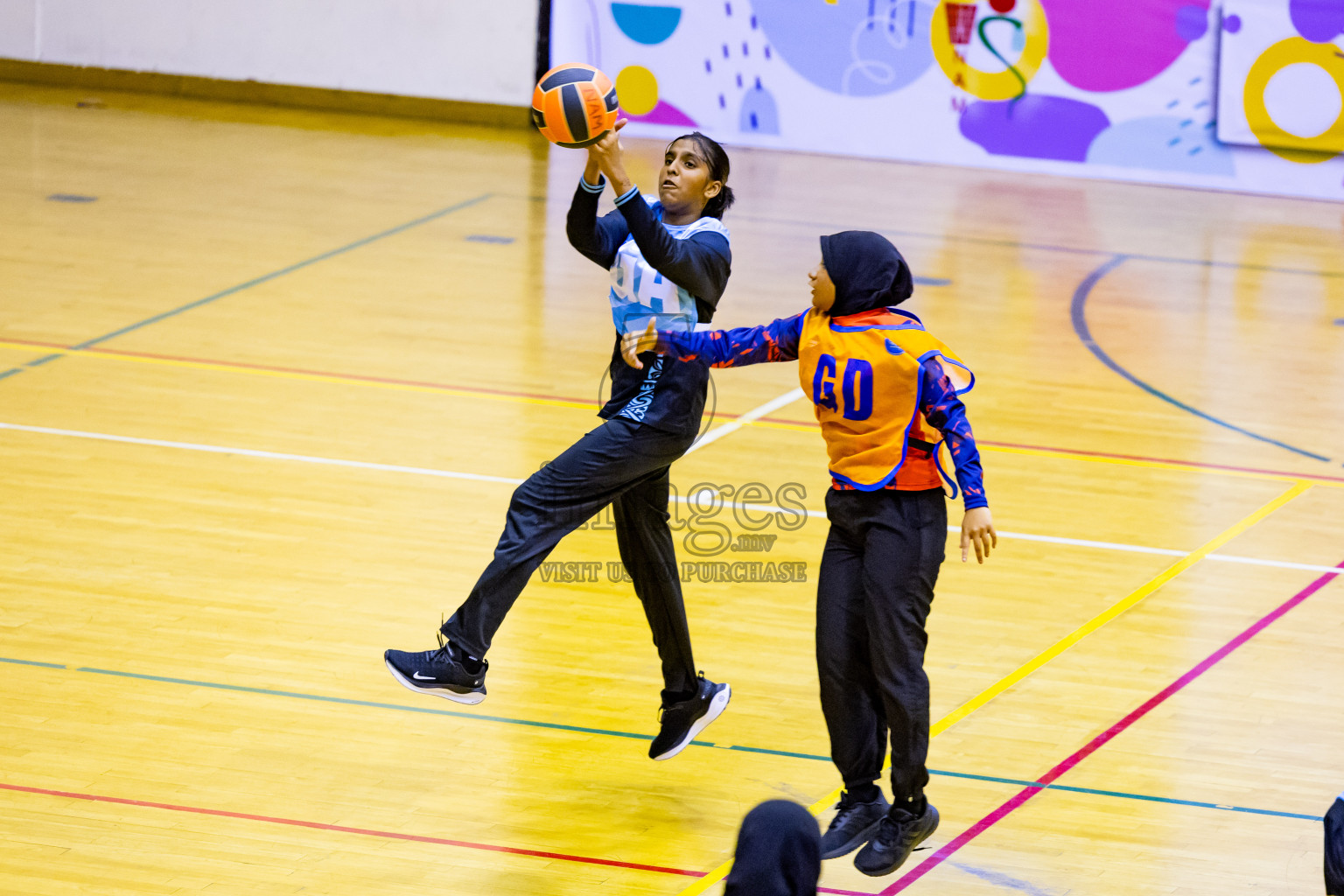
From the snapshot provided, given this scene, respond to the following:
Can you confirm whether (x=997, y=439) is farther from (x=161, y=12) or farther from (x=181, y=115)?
(x=161, y=12)

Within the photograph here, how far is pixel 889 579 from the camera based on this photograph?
14.3 feet

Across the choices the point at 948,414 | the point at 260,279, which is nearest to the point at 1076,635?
the point at 948,414

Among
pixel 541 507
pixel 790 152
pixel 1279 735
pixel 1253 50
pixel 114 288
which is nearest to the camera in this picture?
pixel 541 507

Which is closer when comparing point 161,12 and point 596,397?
point 596,397

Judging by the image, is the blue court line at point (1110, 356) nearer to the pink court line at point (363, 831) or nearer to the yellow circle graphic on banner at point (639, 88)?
the pink court line at point (363, 831)

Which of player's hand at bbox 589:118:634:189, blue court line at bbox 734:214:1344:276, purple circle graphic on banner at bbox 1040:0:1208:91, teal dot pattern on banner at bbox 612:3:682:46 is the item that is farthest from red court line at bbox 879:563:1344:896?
teal dot pattern on banner at bbox 612:3:682:46

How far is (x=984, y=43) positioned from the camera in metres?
16.9

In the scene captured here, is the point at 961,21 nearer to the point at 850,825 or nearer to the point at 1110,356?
the point at 1110,356

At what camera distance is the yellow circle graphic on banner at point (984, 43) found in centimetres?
1678

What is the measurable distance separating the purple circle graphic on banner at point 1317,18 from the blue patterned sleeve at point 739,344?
13696mm

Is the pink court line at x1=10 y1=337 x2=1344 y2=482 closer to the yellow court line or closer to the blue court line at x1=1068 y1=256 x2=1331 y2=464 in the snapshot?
the yellow court line

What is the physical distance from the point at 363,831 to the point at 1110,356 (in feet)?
24.3

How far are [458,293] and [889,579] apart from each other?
7.57 meters

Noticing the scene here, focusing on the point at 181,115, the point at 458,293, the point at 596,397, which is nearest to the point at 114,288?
the point at 458,293
